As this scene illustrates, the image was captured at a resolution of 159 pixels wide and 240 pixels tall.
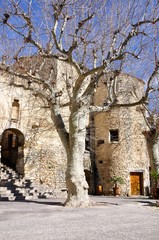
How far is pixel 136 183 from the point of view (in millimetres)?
18453

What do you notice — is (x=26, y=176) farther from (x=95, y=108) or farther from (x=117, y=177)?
(x=95, y=108)

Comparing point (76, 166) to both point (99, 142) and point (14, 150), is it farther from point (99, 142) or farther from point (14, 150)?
point (99, 142)

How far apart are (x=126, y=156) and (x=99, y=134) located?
8.76 feet

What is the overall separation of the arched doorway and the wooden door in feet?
26.4

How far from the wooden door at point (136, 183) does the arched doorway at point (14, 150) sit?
8045 millimetres

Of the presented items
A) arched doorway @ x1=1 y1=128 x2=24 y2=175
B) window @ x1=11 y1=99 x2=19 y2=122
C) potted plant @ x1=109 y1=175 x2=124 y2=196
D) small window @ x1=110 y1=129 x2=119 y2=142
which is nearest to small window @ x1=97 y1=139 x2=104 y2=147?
small window @ x1=110 y1=129 x2=119 y2=142

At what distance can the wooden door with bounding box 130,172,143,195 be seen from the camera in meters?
18.2

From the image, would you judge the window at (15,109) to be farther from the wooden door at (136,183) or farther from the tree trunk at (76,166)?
the wooden door at (136,183)

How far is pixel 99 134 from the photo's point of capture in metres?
19.5

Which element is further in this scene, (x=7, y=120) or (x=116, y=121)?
(x=116, y=121)

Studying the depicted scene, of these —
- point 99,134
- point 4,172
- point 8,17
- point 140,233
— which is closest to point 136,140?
point 99,134

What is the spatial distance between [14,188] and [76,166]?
519 cm

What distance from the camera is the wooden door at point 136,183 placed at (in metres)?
18.2

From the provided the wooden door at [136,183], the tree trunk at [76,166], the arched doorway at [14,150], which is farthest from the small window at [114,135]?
the tree trunk at [76,166]
